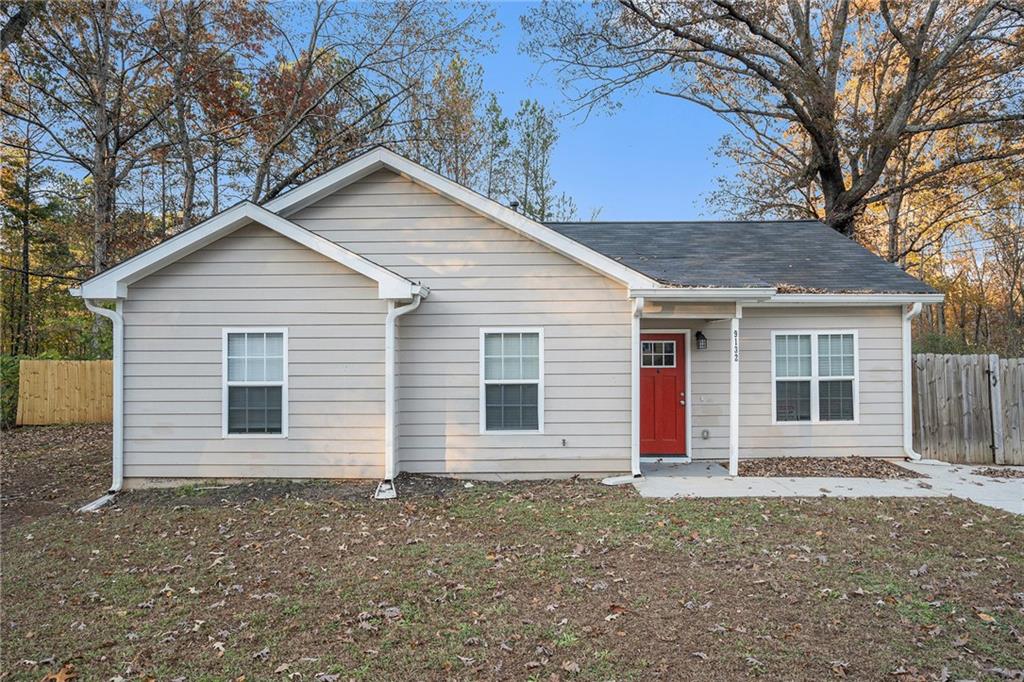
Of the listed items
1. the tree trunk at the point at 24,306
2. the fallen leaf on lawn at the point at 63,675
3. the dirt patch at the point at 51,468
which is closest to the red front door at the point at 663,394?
the fallen leaf on lawn at the point at 63,675

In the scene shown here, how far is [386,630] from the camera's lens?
367 centimetres

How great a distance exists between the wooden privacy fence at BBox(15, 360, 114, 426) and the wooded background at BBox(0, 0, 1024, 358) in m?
1.60

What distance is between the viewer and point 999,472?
27.8ft

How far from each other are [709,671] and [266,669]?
2.55 metres

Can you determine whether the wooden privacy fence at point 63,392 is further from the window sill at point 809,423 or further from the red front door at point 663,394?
the window sill at point 809,423

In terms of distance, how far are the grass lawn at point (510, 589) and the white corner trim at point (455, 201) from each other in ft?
10.2

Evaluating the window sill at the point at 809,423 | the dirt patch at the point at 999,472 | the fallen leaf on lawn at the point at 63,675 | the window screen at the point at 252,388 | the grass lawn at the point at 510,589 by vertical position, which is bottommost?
the fallen leaf on lawn at the point at 63,675

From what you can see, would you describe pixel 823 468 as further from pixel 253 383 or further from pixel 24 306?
pixel 24 306

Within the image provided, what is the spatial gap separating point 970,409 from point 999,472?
1.14 m

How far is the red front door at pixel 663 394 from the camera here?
9.02m

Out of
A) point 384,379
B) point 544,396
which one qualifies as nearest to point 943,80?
point 544,396

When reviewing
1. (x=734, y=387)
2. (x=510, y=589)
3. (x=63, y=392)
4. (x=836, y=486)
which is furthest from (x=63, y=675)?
(x=63, y=392)

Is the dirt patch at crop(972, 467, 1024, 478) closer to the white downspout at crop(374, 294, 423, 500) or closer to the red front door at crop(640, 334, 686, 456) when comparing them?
the red front door at crop(640, 334, 686, 456)

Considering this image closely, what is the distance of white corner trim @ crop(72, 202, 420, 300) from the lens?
718 centimetres
